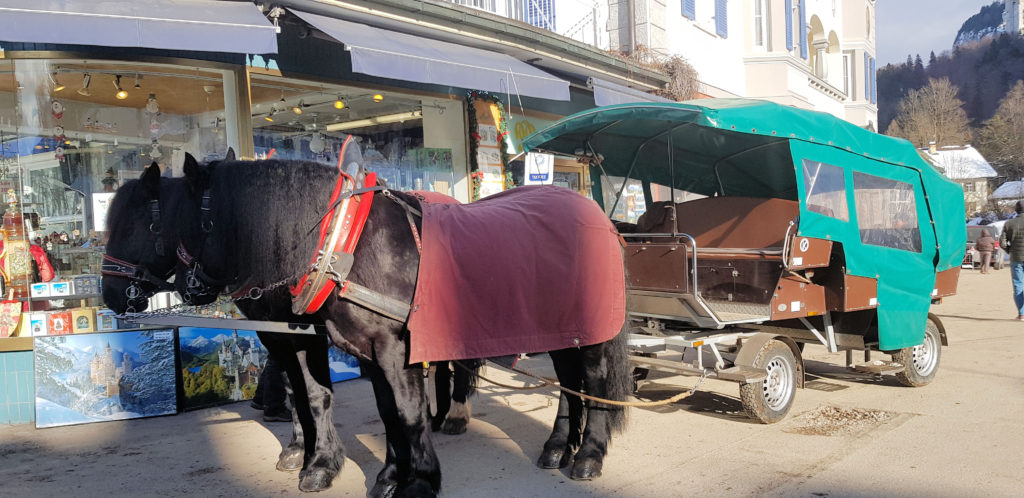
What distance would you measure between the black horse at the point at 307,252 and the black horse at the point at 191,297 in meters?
0.01

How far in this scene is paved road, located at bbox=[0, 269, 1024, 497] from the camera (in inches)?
159

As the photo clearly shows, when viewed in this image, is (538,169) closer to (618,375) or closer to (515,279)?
(618,375)

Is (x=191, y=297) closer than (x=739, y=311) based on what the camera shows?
Yes

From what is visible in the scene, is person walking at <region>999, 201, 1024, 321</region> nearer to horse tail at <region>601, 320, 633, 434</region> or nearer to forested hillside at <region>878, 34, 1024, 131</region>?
horse tail at <region>601, 320, 633, 434</region>

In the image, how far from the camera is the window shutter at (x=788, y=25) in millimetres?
16688

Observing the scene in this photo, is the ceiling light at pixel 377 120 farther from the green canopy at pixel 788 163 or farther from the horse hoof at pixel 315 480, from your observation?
the horse hoof at pixel 315 480

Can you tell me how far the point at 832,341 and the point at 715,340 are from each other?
1.38 metres

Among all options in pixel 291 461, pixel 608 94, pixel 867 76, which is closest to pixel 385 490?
pixel 291 461

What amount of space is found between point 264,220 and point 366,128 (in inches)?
209

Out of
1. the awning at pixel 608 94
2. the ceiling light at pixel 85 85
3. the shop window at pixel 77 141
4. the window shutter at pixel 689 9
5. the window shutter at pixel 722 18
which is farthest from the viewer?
the window shutter at pixel 722 18

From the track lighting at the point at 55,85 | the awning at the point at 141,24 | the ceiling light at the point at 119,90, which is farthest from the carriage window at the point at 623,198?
the track lighting at the point at 55,85

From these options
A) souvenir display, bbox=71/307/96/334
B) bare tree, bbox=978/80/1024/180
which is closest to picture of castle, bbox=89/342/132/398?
souvenir display, bbox=71/307/96/334

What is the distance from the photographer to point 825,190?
17.9ft

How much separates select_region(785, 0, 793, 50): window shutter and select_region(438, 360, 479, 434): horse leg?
47.3 ft
